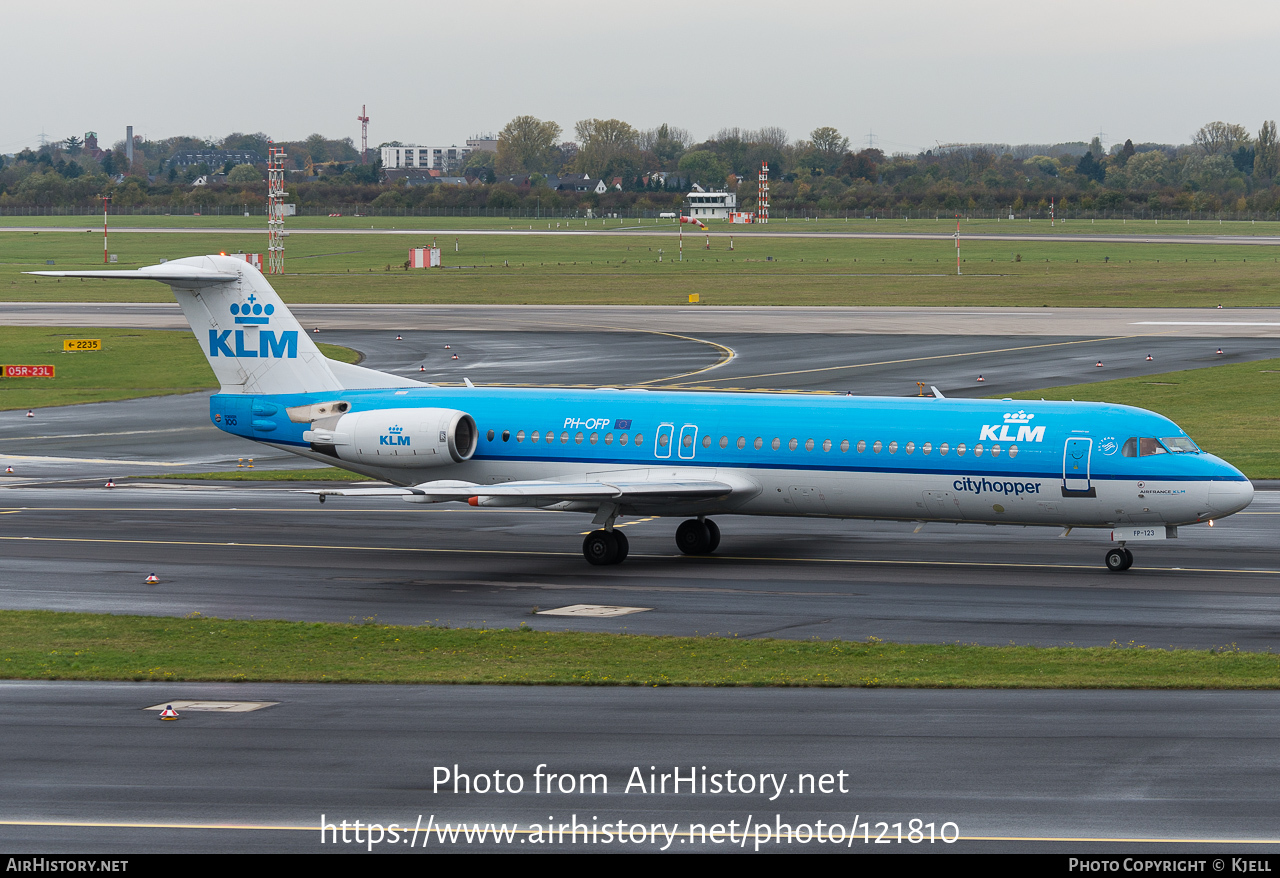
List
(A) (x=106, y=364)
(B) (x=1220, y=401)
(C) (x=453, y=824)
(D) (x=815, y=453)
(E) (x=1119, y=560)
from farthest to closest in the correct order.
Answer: (A) (x=106, y=364) → (B) (x=1220, y=401) → (D) (x=815, y=453) → (E) (x=1119, y=560) → (C) (x=453, y=824)

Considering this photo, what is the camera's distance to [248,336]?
1414 inches

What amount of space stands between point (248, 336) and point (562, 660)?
16291mm

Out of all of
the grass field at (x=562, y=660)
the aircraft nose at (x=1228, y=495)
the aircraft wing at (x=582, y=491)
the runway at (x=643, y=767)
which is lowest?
the grass field at (x=562, y=660)

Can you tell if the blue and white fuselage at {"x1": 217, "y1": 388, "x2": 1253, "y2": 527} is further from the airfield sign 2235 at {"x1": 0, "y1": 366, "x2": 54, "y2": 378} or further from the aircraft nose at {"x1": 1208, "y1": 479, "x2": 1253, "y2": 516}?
the airfield sign 2235 at {"x1": 0, "y1": 366, "x2": 54, "y2": 378}

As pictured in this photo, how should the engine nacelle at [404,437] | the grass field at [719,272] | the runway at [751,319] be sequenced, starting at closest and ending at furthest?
1. the engine nacelle at [404,437]
2. the runway at [751,319]
3. the grass field at [719,272]

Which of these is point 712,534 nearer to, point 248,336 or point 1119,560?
point 1119,560

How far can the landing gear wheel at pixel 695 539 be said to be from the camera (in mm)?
33531

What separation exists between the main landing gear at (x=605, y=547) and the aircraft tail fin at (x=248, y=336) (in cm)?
720

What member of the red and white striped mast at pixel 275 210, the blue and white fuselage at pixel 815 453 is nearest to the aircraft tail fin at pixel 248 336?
the blue and white fuselage at pixel 815 453

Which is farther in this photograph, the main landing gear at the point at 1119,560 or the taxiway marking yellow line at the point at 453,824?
the main landing gear at the point at 1119,560

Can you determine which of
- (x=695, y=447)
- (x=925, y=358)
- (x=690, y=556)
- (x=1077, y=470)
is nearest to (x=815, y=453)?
(x=695, y=447)

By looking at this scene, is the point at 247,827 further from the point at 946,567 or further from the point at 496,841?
the point at 946,567

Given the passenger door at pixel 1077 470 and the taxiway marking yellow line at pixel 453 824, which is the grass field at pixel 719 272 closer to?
the passenger door at pixel 1077 470
